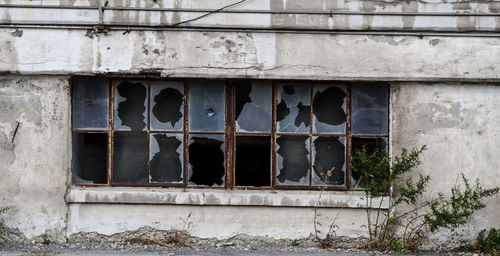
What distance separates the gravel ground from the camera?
620 centimetres

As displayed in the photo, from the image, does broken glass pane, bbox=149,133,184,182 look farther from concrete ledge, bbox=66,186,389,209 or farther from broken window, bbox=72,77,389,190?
concrete ledge, bbox=66,186,389,209

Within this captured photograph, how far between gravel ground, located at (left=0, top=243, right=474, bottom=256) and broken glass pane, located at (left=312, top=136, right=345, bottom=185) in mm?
832

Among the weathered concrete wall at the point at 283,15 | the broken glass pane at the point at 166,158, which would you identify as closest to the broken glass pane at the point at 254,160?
the broken glass pane at the point at 166,158

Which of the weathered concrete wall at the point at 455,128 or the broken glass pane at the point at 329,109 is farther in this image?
the broken glass pane at the point at 329,109

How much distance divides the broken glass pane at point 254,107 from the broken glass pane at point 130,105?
112 cm

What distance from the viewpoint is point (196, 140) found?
22.0 feet

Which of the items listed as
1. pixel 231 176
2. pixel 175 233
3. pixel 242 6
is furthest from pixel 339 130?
pixel 175 233

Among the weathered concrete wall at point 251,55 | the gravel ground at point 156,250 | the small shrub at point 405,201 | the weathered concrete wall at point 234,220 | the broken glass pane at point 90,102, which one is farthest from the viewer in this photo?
the broken glass pane at point 90,102

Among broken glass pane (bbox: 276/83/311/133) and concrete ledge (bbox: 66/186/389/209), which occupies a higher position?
broken glass pane (bbox: 276/83/311/133)

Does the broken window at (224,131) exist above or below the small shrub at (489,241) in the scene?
above

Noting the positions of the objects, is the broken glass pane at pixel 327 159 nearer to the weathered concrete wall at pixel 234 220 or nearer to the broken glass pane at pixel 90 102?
the weathered concrete wall at pixel 234 220

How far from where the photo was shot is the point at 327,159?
674 cm

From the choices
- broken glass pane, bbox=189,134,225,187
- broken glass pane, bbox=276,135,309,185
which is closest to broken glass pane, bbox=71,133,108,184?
broken glass pane, bbox=189,134,225,187

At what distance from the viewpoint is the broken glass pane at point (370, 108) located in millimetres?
6691
